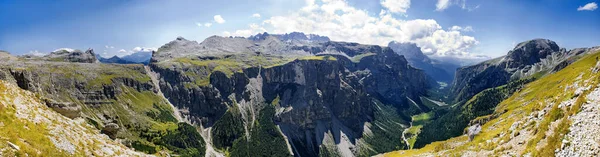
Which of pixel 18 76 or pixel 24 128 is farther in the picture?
pixel 18 76

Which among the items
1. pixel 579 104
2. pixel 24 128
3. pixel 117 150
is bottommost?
pixel 117 150

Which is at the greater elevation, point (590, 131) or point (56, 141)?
point (590, 131)

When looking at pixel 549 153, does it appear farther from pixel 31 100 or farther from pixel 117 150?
pixel 31 100

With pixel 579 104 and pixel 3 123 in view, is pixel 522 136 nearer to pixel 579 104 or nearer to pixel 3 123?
pixel 579 104

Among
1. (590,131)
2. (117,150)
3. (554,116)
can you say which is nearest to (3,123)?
(117,150)

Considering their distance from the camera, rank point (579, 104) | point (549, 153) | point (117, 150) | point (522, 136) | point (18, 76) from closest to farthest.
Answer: point (549, 153) → point (579, 104) → point (522, 136) → point (117, 150) → point (18, 76)

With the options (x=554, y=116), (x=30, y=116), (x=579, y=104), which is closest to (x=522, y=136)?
(x=554, y=116)

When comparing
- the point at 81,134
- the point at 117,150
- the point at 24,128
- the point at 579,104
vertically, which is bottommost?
the point at 117,150

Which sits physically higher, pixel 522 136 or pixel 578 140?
pixel 578 140

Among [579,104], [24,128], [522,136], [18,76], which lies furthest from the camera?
[18,76]
